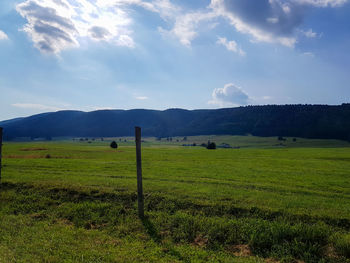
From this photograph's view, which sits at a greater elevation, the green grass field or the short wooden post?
the short wooden post

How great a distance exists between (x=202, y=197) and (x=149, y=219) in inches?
151

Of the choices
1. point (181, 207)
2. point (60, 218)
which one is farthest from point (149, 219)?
point (60, 218)

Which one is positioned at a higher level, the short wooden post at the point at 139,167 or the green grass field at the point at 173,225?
the short wooden post at the point at 139,167

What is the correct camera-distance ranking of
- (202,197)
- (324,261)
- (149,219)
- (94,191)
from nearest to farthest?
1. (324,261)
2. (149,219)
3. (202,197)
4. (94,191)

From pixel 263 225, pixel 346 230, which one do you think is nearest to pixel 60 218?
pixel 263 225

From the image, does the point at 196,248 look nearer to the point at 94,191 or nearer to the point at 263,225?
the point at 263,225

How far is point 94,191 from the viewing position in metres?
15.1

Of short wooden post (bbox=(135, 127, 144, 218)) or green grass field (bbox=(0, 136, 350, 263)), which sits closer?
green grass field (bbox=(0, 136, 350, 263))

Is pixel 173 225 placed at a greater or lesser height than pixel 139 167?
lesser

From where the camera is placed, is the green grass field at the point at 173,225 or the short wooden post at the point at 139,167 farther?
the short wooden post at the point at 139,167

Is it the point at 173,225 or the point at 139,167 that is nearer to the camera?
the point at 173,225

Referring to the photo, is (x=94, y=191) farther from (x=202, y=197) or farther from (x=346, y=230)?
(x=346, y=230)

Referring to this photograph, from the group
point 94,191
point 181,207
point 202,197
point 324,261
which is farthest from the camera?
point 94,191

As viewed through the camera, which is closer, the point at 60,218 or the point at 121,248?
the point at 121,248
